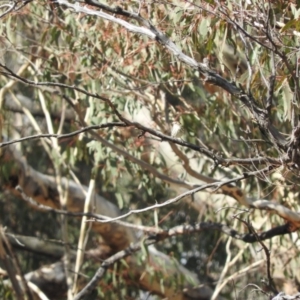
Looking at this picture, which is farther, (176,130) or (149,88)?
(149,88)

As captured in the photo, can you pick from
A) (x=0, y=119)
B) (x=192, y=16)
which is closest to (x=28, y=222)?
(x=0, y=119)

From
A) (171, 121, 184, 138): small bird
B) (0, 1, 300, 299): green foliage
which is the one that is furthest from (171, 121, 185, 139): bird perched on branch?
(0, 1, 300, 299): green foliage

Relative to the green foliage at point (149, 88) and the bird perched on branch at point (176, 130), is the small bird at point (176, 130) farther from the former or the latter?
the green foliage at point (149, 88)

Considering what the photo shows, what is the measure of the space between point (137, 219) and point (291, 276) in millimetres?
1749

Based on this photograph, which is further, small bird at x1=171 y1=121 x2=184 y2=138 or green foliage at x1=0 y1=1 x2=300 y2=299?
green foliage at x1=0 y1=1 x2=300 y2=299

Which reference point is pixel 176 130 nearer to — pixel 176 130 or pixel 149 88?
pixel 176 130

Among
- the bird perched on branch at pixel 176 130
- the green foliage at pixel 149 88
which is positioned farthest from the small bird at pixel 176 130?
the green foliage at pixel 149 88

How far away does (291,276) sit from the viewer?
18.2 ft

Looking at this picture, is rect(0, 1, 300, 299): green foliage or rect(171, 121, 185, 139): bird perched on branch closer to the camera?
rect(171, 121, 185, 139): bird perched on branch

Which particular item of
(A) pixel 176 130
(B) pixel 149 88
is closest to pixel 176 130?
(A) pixel 176 130

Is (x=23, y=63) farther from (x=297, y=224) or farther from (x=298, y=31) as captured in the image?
(x=298, y=31)

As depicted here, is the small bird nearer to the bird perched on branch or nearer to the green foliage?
the bird perched on branch

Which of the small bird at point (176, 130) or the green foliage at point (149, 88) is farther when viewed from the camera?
the green foliage at point (149, 88)

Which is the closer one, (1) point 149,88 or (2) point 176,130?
(2) point 176,130
